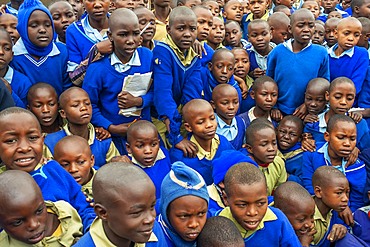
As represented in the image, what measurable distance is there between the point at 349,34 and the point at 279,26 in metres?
0.77

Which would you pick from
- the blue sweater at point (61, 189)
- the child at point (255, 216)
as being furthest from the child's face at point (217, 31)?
the blue sweater at point (61, 189)

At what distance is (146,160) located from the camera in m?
3.39

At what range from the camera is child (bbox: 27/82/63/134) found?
11.5ft

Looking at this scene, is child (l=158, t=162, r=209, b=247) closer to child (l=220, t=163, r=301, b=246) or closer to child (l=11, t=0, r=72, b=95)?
child (l=220, t=163, r=301, b=246)

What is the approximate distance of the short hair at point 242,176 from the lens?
2.62 meters

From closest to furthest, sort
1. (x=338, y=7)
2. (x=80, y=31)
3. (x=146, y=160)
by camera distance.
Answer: (x=146, y=160), (x=80, y=31), (x=338, y=7)

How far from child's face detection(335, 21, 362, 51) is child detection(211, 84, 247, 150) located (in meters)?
1.43

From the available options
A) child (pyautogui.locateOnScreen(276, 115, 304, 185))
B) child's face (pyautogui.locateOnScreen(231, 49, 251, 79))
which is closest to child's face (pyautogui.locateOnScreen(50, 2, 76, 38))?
child's face (pyautogui.locateOnScreen(231, 49, 251, 79))

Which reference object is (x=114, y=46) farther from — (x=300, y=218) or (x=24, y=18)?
(x=300, y=218)

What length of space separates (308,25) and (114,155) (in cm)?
217

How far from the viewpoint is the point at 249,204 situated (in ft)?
8.46

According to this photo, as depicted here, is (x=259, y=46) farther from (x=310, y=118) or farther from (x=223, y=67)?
(x=310, y=118)

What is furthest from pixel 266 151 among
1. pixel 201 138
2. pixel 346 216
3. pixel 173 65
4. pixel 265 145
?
pixel 173 65

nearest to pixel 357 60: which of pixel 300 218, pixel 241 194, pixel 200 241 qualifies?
pixel 300 218
